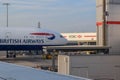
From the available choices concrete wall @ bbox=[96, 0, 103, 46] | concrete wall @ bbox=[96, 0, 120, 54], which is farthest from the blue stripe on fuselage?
concrete wall @ bbox=[96, 0, 120, 54]

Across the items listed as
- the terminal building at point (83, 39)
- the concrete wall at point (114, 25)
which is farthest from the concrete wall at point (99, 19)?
the terminal building at point (83, 39)

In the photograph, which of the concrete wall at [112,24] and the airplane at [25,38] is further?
the airplane at [25,38]

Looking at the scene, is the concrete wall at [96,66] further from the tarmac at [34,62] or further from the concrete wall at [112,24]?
the tarmac at [34,62]

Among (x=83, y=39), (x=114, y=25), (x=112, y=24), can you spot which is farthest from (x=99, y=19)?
(x=83, y=39)

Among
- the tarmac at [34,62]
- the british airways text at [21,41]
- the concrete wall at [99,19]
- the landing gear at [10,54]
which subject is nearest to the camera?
the concrete wall at [99,19]

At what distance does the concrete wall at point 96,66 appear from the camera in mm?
27638

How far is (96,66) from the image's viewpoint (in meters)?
28.0

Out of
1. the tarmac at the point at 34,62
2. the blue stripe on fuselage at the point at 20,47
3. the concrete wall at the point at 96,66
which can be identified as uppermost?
the blue stripe on fuselage at the point at 20,47

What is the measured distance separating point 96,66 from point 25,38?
1399 inches

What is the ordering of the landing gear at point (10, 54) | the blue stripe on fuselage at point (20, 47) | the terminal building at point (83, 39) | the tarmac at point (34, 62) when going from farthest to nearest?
the terminal building at point (83, 39), the landing gear at point (10, 54), the blue stripe on fuselage at point (20, 47), the tarmac at point (34, 62)

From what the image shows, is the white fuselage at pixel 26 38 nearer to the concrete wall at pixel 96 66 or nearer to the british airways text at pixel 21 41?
the british airways text at pixel 21 41

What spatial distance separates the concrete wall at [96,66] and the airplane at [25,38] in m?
34.3

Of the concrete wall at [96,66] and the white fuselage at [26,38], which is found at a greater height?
the white fuselage at [26,38]

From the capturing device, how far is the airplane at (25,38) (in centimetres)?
6138
